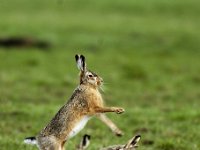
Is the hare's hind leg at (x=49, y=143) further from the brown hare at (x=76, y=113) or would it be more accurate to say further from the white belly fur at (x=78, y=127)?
the white belly fur at (x=78, y=127)

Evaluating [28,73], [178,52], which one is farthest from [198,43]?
[28,73]

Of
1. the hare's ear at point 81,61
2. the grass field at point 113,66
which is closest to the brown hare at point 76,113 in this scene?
the hare's ear at point 81,61

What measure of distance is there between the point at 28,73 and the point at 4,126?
279 inches

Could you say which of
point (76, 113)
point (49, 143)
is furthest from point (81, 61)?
point (49, 143)

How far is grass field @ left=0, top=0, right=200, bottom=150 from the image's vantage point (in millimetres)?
13039

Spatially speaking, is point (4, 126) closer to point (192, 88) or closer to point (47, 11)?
point (192, 88)

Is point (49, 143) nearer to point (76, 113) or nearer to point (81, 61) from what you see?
point (76, 113)

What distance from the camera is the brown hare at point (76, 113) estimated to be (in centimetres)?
836

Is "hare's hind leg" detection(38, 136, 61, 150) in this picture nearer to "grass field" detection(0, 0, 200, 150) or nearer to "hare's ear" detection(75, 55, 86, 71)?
"hare's ear" detection(75, 55, 86, 71)

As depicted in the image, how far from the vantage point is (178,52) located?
24.4 meters

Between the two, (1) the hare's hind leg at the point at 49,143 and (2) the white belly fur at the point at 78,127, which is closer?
(1) the hare's hind leg at the point at 49,143

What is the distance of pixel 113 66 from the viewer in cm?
2152

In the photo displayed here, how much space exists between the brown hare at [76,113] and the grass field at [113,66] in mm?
1812

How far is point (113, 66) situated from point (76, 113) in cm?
1303
